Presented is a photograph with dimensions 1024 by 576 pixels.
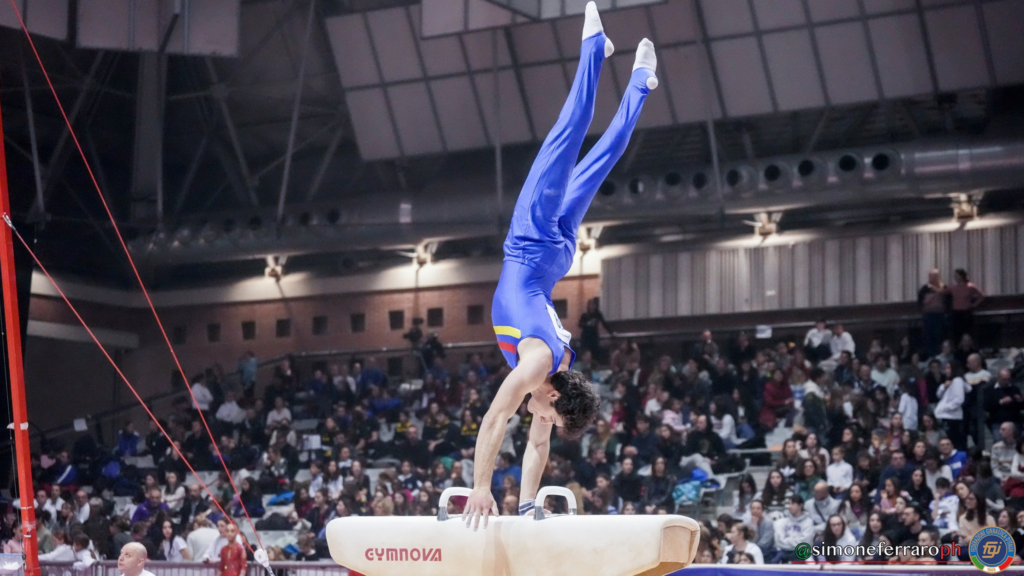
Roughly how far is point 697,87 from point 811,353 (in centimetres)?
391

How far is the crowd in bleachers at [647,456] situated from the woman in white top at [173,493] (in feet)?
0.17

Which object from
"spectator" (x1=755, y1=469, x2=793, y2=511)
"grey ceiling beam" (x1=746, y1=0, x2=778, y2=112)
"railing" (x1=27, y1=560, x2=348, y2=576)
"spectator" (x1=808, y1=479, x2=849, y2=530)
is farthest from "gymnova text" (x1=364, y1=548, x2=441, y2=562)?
"grey ceiling beam" (x1=746, y1=0, x2=778, y2=112)

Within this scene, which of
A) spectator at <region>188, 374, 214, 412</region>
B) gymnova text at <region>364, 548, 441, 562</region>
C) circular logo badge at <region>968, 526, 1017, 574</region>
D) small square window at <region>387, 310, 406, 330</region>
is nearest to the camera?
gymnova text at <region>364, 548, 441, 562</region>

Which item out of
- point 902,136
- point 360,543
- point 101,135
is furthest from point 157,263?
point 360,543

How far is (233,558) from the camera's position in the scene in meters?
→ 8.87

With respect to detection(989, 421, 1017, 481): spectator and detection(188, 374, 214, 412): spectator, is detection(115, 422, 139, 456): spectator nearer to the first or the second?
detection(188, 374, 214, 412): spectator

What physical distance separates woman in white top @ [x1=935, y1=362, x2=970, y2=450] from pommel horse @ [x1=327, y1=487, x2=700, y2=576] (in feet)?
23.6

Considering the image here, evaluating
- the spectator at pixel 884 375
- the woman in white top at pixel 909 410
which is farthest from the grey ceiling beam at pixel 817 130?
the woman in white top at pixel 909 410

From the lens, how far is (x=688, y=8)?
1398 centimetres

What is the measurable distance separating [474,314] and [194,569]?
32.2ft

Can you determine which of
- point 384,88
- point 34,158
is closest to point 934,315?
point 384,88

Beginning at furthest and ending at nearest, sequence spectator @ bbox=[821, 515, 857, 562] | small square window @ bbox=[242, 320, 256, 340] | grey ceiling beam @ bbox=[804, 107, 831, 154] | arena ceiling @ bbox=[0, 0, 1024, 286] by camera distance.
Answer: small square window @ bbox=[242, 320, 256, 340] < grey ceiling beam @ bbox=[804, 107, 831, 154] < arena ceiling @ bbox=[0, 0, 1024, 286] < spectator @ bbox=[821, 515, 857, 562]

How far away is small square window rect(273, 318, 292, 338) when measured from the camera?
19.2 metres

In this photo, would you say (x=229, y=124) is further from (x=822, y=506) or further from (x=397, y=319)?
(x=822, y=506)
